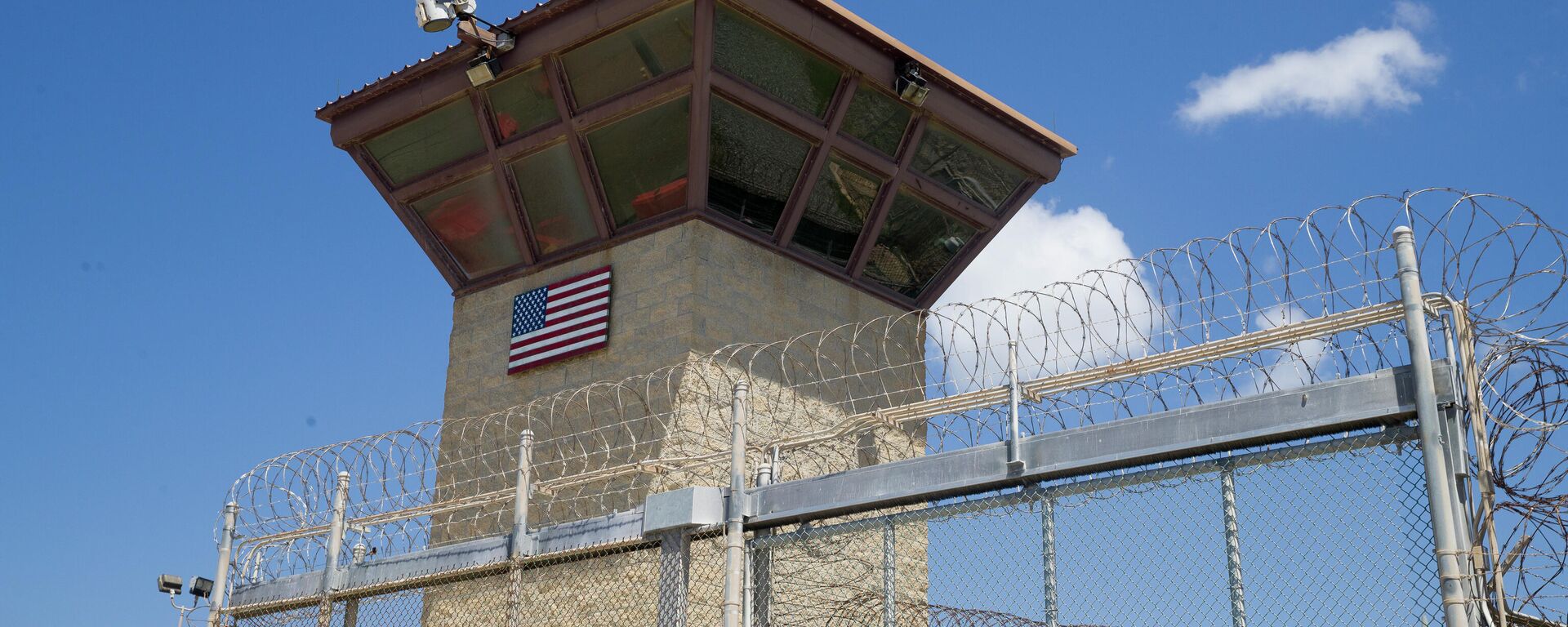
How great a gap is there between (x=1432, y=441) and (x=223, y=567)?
31.8 ft

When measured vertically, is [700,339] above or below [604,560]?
above

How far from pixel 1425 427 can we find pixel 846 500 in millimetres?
3279

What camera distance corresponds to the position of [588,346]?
16.7m

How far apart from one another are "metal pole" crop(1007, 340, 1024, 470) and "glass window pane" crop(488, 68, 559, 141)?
940 centimetres

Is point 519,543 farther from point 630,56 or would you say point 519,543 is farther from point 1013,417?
point 630,56

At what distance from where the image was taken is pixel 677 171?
1625 centimetres

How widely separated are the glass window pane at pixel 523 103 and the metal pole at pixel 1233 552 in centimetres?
1084

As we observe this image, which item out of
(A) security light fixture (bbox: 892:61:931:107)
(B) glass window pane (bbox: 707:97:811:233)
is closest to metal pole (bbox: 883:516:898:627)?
(B) glass window pane (bbox: 707:97:811:233)

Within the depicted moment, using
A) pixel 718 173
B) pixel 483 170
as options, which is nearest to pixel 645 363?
pixel 718 173

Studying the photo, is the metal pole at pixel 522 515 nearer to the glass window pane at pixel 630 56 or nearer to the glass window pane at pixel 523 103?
the glass window pane at pixel 630 56

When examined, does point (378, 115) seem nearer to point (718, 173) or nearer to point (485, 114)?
point (485, 114)

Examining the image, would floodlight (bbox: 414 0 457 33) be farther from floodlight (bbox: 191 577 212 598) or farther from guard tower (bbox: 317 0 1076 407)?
floodlight (bbox: 191 577 212 598)

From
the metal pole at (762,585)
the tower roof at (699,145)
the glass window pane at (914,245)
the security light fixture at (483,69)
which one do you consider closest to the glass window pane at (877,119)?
the tower roof at (699,145)

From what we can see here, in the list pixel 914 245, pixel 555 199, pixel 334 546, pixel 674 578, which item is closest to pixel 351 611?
pixel 334 546
